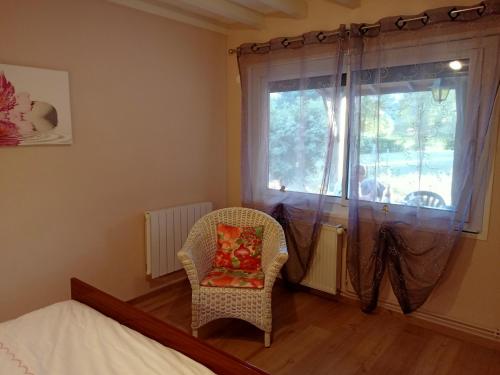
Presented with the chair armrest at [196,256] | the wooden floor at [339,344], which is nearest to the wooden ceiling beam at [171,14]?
the chair armrest at [196,256]

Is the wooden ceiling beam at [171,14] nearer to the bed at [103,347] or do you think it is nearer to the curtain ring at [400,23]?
the curtain ring at [400,23]

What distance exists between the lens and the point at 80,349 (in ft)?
4.69

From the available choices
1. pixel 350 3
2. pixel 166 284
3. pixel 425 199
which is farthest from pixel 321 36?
pixel 166 284

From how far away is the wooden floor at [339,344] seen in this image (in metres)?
2.28

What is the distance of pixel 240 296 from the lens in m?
2.44

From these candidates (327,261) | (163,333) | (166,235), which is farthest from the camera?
(166,235)

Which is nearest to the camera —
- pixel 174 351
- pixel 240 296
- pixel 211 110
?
pixel 174 351

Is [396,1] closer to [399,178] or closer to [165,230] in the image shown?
[399,178]

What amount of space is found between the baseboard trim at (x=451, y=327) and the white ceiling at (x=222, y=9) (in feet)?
7.75

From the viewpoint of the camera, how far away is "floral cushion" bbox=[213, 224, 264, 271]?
2.76 m

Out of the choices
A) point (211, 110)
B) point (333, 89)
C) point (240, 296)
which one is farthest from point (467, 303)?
point (211, 110)

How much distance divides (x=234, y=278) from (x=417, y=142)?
158cm

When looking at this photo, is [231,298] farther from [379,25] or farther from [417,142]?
[379,25]

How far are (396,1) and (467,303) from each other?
2174mm
